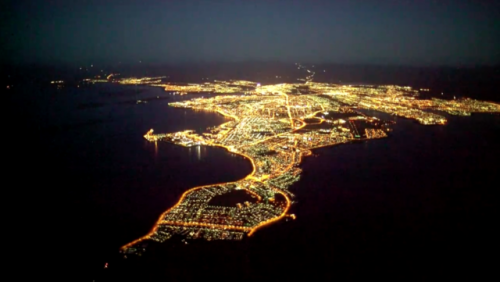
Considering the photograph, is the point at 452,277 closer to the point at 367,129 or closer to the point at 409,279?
the point at 409,279

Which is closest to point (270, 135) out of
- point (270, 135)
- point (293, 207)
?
point (270, 135)

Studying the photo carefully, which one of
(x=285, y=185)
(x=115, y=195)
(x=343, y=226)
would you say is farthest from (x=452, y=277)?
(x=115, y=195)

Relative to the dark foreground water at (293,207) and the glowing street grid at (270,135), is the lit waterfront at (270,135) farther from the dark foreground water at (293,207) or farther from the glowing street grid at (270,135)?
the dark foreground water at (293,207)

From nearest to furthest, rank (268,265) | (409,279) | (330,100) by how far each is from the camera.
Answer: (409,279), (268,265), (330,100)

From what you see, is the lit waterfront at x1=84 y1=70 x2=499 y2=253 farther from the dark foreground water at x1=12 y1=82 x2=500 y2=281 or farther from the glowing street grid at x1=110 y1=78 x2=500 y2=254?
the dark foreground water at x1=12 y1=82 x2=500 y2=281

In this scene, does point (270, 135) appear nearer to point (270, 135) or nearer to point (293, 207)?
point (270, 135)

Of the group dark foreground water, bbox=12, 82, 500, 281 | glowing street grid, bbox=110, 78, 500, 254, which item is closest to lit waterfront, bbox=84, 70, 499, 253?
glowing street grid, bbox=110, 78, 500, 254
